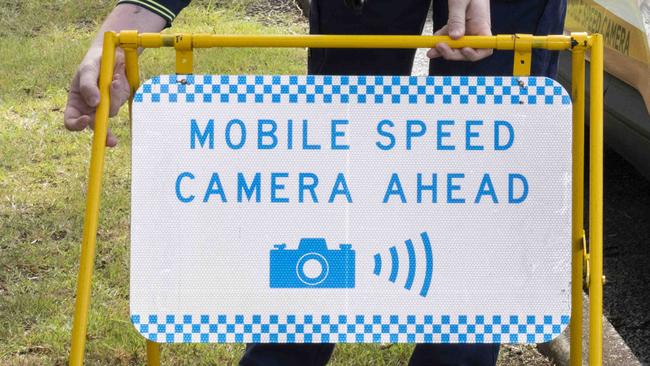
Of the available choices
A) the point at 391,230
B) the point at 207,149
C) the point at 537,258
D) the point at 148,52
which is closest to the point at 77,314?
the point at 207,149

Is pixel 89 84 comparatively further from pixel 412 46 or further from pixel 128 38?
pixel 412 46

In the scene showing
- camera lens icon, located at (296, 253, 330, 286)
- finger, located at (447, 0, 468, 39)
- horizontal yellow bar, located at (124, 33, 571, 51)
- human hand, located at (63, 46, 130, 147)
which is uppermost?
finger, located at (447, 0, 468, 39)

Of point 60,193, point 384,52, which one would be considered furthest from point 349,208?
point 60,193

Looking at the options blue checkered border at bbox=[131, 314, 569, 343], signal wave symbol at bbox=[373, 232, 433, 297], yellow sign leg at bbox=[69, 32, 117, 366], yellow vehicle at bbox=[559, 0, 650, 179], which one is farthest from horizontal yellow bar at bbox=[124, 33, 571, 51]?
yellow vehicle at bbox=[559, 0, 650, 179]

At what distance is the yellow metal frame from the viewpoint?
272 centimetres

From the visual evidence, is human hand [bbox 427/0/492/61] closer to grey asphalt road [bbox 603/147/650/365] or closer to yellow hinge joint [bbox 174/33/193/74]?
yellow hinge joint [bbox 174/33/193/74]

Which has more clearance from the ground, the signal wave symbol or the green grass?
the signal wave symbol

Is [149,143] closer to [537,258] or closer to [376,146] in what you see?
[376,146]

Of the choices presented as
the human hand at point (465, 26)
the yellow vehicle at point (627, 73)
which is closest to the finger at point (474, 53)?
the human hand at point (465, 26)

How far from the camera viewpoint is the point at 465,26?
286 cm

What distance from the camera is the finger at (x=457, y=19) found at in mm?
2777

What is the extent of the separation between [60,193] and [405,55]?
8.53 ft

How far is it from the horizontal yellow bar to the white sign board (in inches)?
3.2

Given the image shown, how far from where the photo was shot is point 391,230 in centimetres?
279
